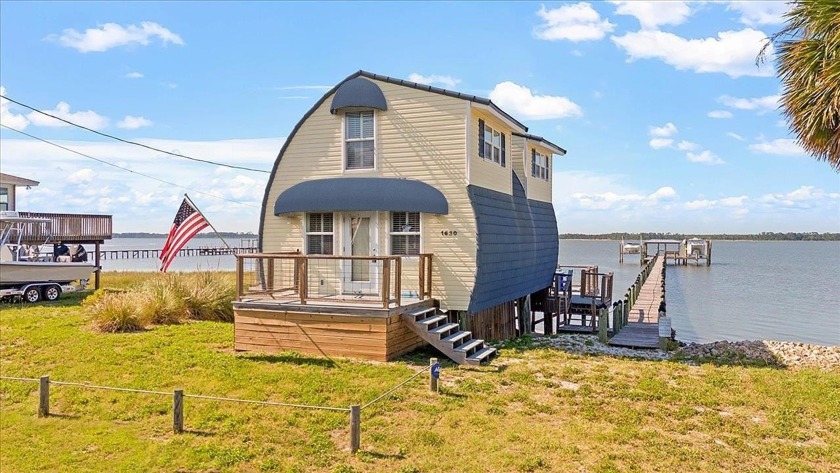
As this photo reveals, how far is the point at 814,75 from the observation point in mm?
12516

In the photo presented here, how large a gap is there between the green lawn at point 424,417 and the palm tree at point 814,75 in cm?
506

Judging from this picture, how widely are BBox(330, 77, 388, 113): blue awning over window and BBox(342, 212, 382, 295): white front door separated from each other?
267cm

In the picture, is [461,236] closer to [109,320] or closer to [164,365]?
[164,365]

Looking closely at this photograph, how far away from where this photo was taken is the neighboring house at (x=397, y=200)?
13695mm

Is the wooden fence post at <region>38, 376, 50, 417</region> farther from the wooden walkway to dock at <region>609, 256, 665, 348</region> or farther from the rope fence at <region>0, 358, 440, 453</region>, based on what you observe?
the wooden walkway to dock at <region>609, 256, 665, 348</region>

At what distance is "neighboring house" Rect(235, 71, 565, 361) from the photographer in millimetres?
13695

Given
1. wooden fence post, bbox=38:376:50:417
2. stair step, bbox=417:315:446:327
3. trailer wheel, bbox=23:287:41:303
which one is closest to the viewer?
wooden fence post, bbox=38:376:50:417

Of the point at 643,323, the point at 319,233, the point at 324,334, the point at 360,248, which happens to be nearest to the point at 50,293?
the point at 319,233

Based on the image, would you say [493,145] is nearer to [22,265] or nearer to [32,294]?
[22,265]

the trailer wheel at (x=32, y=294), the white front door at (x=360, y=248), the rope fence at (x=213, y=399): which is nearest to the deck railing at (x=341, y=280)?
the white front door at (x=360, y=248)

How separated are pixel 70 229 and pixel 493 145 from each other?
2074 centimetres

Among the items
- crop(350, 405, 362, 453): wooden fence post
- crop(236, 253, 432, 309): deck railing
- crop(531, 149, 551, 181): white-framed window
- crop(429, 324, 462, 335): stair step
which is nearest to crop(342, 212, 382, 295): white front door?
crop(236, 253, 432, 309): deck railing

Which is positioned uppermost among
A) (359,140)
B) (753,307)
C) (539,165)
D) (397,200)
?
(539,165)

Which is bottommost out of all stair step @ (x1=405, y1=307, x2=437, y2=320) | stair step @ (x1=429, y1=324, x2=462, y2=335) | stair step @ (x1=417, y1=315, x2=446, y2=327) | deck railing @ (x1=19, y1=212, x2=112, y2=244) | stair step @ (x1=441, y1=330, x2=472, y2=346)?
stair step @ (x1=441, y1=330, x2=472, y2=346)
